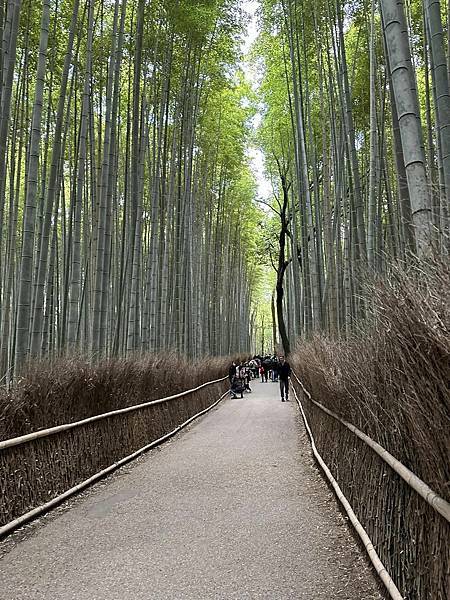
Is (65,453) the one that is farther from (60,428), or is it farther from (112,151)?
(112,151)

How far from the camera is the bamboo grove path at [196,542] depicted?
7.56 feet

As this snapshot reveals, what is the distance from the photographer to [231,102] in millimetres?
13016

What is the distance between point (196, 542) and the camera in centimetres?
287

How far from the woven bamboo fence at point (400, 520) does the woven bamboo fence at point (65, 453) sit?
1.88 meters

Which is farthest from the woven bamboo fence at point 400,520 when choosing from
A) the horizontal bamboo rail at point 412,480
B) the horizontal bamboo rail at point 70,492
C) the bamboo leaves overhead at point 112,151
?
the bamboo leaves overhead at point 112,151

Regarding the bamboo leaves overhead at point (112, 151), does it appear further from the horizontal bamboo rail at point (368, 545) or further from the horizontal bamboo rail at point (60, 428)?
the horizontal bamboo rail at point (368, 545)

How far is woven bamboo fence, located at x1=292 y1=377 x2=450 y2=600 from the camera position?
160 cm

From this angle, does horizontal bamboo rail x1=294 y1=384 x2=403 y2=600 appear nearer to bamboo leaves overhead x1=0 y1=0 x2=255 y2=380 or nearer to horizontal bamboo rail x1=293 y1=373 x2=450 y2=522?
horizontal bamboo rail x1=293 y1=373 x2=450 y2=522

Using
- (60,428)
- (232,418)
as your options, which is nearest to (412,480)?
(60,428)

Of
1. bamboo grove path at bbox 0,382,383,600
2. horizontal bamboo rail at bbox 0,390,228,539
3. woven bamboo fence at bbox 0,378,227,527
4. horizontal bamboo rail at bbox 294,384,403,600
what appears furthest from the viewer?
woven bamboo fence at bbox 0,378,227,527

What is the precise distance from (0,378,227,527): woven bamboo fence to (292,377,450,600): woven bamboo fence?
188 centimetres

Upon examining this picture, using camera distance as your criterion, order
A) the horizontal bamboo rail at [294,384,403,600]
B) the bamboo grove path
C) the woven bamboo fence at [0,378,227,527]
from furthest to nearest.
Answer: the woven bamboo fence at [0,378,227,527], the bamboo grove path, the horizontal bamboo rail at [294,384,403,600]

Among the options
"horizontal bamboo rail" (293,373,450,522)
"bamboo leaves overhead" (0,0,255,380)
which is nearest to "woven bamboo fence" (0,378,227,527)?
"bamboo leaves overhead" (0,0,255,380)

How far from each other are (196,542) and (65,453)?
1.40 meters
